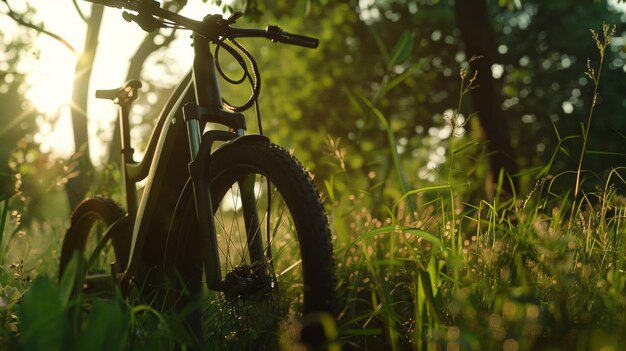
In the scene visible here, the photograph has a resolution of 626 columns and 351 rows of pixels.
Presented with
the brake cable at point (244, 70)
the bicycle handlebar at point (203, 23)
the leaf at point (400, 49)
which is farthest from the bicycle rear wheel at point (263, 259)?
the leaf at point (400, 49)

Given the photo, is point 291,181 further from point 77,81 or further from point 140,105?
point 140,105

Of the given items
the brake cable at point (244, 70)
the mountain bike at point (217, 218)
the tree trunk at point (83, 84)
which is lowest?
the mountain bike at point (217, 218)

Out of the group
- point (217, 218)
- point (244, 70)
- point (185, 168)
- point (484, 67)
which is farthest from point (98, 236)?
point (484, 67)

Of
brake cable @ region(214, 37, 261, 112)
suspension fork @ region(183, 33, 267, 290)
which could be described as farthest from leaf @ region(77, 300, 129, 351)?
brake cable @ region(214, 37, 261, 112)

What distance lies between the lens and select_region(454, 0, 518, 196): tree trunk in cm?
809

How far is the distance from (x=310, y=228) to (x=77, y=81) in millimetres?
5362

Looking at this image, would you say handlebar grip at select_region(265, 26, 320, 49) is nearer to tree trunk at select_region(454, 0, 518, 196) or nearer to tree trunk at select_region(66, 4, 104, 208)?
tree trunk at select_region(66, 4, 104, 208)

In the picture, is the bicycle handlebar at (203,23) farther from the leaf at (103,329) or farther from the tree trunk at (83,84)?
the tree trunk at (83,84)

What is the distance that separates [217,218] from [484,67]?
18.6 feet

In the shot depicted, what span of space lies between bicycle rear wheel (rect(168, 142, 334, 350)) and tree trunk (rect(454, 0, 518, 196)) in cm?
542

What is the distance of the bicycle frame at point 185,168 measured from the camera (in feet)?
9.12

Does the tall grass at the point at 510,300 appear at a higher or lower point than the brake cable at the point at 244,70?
lower

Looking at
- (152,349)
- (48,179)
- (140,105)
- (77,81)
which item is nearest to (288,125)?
(140,105)

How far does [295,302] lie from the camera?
2994 mm
